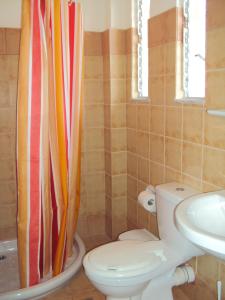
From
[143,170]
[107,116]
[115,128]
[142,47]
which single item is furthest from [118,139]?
[142,47]

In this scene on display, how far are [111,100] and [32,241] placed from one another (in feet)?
3.97

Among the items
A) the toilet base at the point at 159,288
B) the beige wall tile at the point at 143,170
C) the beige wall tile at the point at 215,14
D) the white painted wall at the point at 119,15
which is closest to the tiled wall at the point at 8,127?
the white painted wall at the point at 119,15

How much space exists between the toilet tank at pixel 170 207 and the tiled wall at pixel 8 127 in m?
1.27

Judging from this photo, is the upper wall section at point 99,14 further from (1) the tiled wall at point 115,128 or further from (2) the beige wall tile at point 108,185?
(2) the beige wall tile at point 108,185

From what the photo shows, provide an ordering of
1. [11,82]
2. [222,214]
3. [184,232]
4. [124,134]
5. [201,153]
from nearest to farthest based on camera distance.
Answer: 1. [184,232]
2. [222,214]
3. [201,153]
4. [11,82]
5. [124,134]

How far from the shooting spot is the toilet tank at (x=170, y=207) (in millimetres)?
1684

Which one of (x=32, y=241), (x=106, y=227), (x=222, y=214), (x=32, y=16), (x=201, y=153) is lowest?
(x=106, y=227)

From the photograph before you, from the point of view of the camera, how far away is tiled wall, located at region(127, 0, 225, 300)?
5.15ft

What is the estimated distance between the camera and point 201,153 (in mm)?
1725

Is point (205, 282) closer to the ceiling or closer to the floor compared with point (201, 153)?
closer to the floor

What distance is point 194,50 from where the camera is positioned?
1.83 metres

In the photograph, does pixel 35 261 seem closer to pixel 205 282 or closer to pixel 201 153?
pixel 205 282

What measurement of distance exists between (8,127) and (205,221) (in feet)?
5.61

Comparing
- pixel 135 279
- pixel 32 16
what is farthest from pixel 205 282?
pixel 32 16
